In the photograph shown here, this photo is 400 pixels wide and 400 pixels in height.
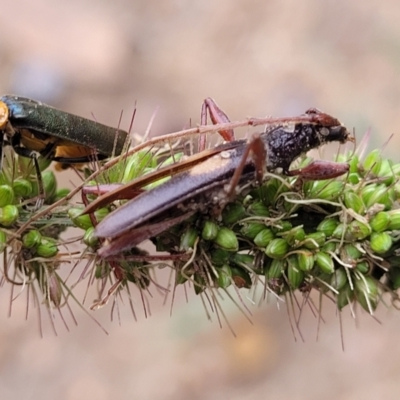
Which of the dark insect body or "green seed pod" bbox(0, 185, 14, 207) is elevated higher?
the dark insect body

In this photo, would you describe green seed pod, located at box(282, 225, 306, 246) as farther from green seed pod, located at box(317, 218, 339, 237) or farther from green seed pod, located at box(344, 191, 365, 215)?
green seed pod, located at box(344, 191, 365, 215)

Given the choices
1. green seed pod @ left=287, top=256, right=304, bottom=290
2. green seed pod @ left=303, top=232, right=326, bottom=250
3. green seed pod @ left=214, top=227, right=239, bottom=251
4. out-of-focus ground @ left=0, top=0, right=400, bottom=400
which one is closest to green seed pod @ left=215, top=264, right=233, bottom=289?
green seed pod @ left=214, top=227, right=239, bottom=251

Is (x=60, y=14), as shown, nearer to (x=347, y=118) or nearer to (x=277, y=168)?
(x=347, y=118)

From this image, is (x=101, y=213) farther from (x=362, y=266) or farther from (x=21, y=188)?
(x=362, y=266)

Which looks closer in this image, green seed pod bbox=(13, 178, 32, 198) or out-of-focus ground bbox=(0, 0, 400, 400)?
green seed pod bbox=(13, 178, 32, 198)

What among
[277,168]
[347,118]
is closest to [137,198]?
[277,168]

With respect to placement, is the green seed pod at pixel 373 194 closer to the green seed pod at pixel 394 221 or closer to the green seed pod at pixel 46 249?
the green seed pod at pixel 394 221
